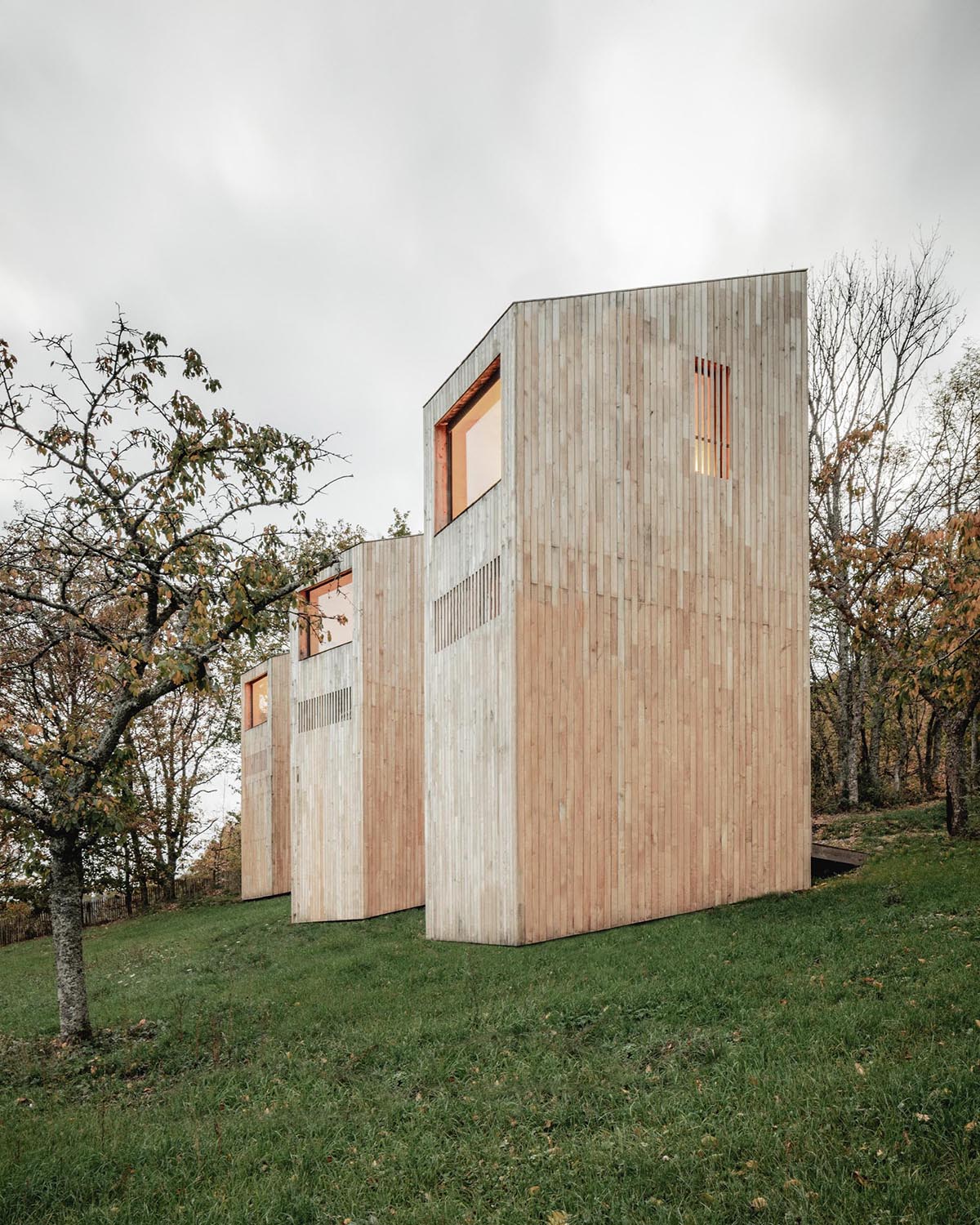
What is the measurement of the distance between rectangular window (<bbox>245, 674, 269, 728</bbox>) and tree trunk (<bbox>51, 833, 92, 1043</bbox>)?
14.3 metres

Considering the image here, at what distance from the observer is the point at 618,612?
9867 millimetres

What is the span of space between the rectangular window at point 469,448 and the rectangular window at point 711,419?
2.68m

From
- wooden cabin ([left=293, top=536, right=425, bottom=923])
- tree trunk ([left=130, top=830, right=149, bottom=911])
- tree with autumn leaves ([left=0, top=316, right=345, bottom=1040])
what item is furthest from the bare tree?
tree trunk ([left=130, top=830, right=149, bottom=911])

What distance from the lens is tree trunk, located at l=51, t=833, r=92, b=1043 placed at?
715 centimetres

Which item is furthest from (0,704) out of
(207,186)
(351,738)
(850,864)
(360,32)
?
(850,864)

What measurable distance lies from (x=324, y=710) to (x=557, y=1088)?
11044mm

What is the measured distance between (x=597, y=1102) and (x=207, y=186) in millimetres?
12835

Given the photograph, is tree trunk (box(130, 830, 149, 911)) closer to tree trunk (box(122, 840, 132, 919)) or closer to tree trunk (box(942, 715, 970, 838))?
tree trunk (box(122, 840, 132, 919))

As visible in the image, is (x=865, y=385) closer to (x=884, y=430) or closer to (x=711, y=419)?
(x=884, y=430)

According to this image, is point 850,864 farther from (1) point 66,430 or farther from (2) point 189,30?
(2) point 189,30

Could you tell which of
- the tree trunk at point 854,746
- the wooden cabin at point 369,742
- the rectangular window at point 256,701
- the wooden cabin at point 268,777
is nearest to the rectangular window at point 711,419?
the wooden cabin at point 369,742

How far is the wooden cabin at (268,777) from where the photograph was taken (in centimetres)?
2111

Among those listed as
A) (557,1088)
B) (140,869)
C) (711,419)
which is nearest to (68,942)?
(557,1088)

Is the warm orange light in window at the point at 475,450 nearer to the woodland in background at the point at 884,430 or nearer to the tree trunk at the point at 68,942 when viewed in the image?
the tree trunk at the point at 68,942
